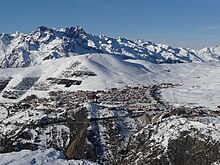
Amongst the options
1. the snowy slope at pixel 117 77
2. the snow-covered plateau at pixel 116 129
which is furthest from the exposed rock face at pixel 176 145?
the snowy slope at pixel 117 77

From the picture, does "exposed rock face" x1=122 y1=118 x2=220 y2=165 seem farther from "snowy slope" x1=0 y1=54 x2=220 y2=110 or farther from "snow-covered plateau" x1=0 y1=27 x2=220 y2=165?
"snowy slope" x1=0 y1=54 x2=220 y2=110

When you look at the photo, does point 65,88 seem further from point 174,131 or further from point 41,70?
point 174,131

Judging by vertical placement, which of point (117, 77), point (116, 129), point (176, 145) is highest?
point (117, 77)

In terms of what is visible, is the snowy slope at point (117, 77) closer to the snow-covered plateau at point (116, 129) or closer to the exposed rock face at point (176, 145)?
the snow-covered plateau at point (116, 129)

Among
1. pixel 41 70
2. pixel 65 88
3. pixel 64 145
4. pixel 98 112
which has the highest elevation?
pixel 41 70

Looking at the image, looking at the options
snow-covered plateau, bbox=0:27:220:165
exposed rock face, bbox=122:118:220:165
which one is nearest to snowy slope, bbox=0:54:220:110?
snow-covered plateau, bbox=0:27:220:165

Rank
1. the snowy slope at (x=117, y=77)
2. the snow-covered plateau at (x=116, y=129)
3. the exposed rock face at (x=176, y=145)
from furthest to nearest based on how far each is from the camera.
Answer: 1. the snowy slope at (x=117, y=77)
2. the snow-covered plateau at (x=116, y=129)
3. the exposed rock face at (x=176, y=145)

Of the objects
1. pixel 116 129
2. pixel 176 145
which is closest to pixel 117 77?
pixel 116 129

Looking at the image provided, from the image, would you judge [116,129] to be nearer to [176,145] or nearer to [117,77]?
[176,145]

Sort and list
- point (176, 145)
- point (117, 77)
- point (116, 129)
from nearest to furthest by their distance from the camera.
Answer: point (176, 145)
point (116, 129)
point (117, 77)

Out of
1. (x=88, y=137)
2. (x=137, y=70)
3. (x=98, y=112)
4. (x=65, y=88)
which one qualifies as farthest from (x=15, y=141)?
(x=137, y=70)

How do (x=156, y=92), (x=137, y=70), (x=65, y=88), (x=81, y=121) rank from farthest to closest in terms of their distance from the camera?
(x=137, y=70) < (x=65, y=88) < (x=156, y=92) < (x=81, y=121)
